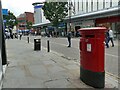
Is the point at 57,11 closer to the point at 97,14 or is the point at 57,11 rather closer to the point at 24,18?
the point at 97,14

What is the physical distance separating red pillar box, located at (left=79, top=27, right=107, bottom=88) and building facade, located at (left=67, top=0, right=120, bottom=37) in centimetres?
2931

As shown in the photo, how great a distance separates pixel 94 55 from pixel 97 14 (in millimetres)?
34589

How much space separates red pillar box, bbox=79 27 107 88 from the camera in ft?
20.0

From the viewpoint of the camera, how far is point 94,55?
6.15 meters

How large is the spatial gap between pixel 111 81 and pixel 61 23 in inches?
2028

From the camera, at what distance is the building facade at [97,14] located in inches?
1450

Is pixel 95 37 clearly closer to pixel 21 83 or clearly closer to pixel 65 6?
pixel 21 83

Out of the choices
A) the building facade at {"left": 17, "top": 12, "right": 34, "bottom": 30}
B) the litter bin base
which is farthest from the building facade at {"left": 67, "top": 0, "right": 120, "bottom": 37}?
the building facade at {"left": 17, "top": 12, "right": 34, "bottom": 30}

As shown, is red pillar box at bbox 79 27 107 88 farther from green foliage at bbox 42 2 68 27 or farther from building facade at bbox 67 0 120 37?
green foliage at bbox 42 2 68 27

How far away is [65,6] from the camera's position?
5653 centimetres

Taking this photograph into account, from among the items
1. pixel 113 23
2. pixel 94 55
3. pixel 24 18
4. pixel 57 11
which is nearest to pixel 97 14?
pixel 113 23

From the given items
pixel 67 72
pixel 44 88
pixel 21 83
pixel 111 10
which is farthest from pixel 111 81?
pixel 111 10

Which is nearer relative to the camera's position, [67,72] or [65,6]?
[67,72]

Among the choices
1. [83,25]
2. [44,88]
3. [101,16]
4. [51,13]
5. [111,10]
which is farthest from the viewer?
[51,13]
